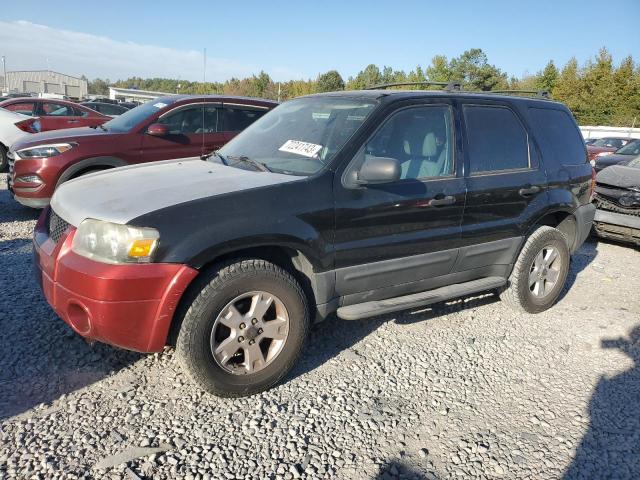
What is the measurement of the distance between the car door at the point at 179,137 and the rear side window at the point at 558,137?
4.29 meters

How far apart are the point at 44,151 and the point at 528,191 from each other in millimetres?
5505

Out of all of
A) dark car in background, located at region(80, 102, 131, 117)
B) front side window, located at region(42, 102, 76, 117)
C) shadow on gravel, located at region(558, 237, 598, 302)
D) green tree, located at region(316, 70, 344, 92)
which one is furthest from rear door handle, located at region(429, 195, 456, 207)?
green tree, located at region(316, 70, 344, 92)

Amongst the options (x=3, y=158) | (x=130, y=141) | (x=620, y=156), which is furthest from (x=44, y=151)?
(x=620, y=156)

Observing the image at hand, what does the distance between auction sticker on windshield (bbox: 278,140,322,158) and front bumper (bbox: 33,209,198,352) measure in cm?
120

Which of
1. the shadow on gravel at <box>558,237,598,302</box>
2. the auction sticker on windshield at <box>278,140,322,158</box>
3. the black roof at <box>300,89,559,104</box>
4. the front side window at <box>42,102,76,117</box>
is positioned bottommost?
the shadow on gravel at <box>558,237,598,302</box>

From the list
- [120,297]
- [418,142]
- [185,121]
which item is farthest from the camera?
[185,121]

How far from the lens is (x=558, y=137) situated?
184 inches

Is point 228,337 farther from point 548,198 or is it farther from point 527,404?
point 548,198

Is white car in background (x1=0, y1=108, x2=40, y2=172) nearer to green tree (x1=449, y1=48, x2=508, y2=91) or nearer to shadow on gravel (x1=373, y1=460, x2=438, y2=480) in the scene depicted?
shadow on gravel (x1=373, y1=460, x2=438, y2=480)

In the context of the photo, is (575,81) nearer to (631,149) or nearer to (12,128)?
(631,149)

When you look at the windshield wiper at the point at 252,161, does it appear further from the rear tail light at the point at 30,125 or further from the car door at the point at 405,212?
the rear tail light at the point at 30,125

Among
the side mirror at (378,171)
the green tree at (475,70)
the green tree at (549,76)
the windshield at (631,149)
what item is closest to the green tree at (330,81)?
the green tree at (475,70)

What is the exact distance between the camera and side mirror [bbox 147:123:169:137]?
646 cm

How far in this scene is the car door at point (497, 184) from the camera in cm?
388
